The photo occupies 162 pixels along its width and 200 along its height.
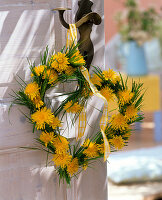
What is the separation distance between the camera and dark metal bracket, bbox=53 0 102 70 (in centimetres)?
89

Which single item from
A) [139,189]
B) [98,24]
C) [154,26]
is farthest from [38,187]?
[154,26]

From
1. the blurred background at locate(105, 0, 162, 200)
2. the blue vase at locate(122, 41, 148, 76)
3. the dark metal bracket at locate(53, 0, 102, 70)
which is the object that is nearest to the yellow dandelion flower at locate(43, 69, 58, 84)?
the dark metal bracket at locate(53, 0, 102, 70)

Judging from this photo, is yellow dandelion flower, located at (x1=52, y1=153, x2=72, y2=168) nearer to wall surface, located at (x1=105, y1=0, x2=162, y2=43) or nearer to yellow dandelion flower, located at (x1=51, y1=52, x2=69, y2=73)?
yellow dandelion flower, located at (x1=51, y1=52, x2=69, y2=73)

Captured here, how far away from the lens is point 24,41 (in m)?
0.88

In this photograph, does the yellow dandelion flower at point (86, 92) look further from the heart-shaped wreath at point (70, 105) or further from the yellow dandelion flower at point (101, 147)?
the yellow dandelion flower at point (101, 147)

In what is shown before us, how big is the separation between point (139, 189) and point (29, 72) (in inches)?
79.2

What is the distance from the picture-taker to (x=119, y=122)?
904mm

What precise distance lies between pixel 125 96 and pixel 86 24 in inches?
8.2

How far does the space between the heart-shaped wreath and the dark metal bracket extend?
47 mm

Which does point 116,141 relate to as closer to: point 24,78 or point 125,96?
point 125,96

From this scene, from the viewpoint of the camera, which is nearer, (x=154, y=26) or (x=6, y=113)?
(x=6, y=113)

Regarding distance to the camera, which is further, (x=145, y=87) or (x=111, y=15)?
(x=111, y=15)

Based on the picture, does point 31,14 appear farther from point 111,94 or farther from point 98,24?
point 111,94

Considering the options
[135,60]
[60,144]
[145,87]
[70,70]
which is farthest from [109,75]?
[135,60]
